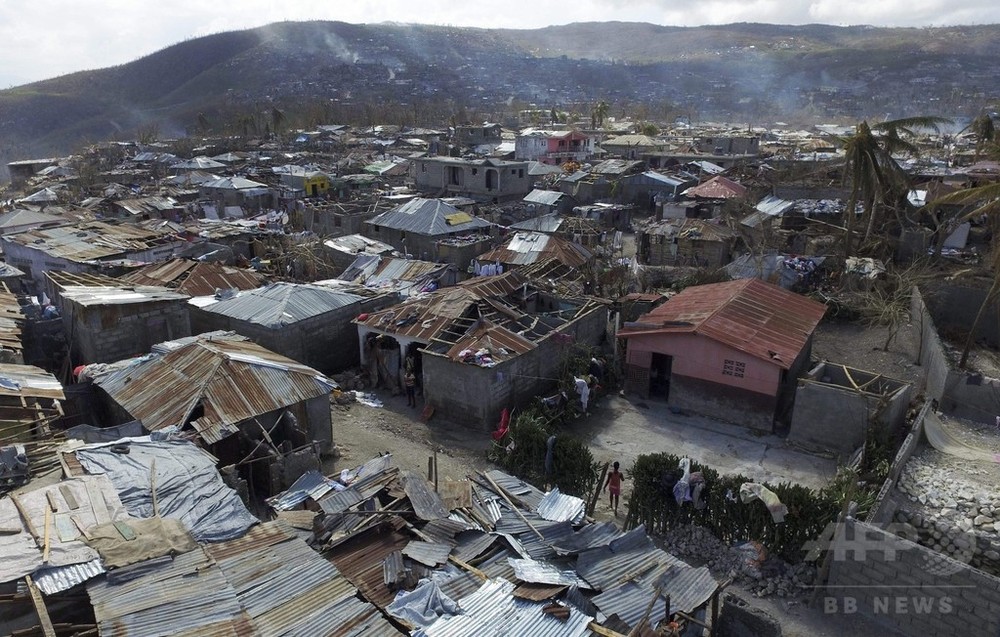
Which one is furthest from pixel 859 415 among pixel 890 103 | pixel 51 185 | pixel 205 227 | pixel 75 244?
pixel 890 103

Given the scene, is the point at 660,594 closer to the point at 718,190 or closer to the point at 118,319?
the point at 118,319

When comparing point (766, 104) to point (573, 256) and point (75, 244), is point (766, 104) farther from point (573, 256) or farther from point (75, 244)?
point (75, 244)

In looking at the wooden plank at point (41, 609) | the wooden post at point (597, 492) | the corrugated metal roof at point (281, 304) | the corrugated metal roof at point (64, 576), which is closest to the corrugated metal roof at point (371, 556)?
the corrugated metal roof at point (64, 576)

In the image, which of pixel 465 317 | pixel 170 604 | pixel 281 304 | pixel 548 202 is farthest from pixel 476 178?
pixel 170 604

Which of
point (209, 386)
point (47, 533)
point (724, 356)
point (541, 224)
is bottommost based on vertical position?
point (724, 356)

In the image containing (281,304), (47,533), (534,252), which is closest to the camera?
(47,533)

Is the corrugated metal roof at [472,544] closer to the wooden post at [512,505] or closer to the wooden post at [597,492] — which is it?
the wooden post at [512,505]
